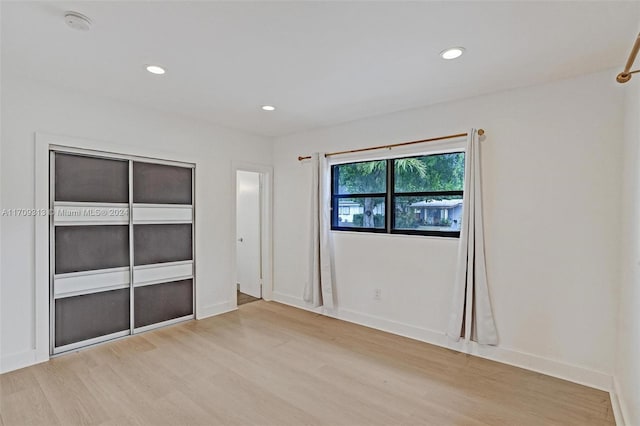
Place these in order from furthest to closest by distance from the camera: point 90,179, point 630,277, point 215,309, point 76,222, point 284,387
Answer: point 215,309, point 90,179, point 76,222, point 284,387, point 630,277

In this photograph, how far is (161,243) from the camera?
150 inches

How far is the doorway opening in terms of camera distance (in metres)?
5.03

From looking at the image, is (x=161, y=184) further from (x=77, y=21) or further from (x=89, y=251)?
(x=77, y=21)

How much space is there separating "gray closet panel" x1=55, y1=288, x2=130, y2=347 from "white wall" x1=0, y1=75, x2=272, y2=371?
0.24 m

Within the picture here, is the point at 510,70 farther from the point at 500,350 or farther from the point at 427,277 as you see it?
the point at 500,350

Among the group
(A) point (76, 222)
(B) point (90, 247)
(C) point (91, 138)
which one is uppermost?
(C) point (91, 138)

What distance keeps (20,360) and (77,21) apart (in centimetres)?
283

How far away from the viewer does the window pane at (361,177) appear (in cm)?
391

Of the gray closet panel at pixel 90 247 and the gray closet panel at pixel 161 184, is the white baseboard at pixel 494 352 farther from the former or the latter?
the gray closet panel at pixel 90 247

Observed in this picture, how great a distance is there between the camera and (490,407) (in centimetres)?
229

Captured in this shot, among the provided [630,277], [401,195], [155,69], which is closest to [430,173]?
[401,195]

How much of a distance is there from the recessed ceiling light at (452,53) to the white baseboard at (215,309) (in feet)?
12.6

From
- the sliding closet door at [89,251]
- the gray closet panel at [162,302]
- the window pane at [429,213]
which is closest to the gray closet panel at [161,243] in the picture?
the sliding closet door at [89,251]

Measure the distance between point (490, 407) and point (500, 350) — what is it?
0.85 metres
